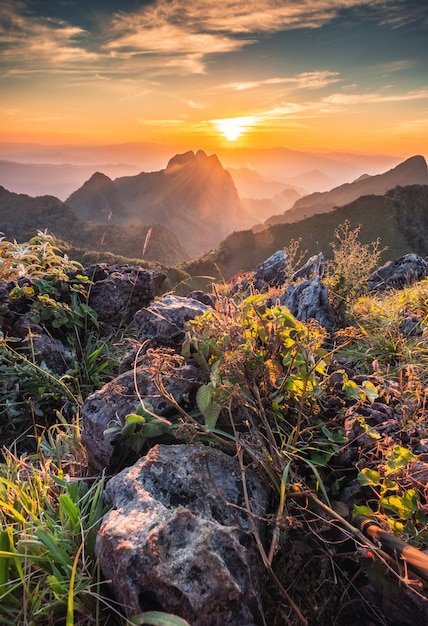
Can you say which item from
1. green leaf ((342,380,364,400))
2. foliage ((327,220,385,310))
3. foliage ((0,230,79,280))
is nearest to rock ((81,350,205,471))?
green leaf ((342,380,364,400))

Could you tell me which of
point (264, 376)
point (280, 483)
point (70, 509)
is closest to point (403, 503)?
point (280, 483)

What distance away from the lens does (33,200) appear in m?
169

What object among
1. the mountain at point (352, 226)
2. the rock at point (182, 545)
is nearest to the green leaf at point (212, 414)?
the rock at point (182, 545)

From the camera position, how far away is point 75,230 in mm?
147500

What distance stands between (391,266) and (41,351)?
10.2m

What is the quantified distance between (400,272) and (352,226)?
8243cm

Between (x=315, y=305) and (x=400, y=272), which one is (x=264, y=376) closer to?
(x=315, y=305)

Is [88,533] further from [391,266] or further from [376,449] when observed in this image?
[391,266]

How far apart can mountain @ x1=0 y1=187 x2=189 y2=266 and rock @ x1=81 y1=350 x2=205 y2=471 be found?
128607 mm

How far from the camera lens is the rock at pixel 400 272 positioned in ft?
29.8

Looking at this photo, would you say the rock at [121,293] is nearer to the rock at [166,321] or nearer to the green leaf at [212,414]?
the rock at [166,321]

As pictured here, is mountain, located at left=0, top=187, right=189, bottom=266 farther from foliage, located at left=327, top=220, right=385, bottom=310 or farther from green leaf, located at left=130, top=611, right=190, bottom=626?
green leaf, located at left=130, top=611, right=190, bottom=626

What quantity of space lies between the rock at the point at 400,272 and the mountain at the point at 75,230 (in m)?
122

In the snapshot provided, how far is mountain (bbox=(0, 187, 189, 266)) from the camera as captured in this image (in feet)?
450
